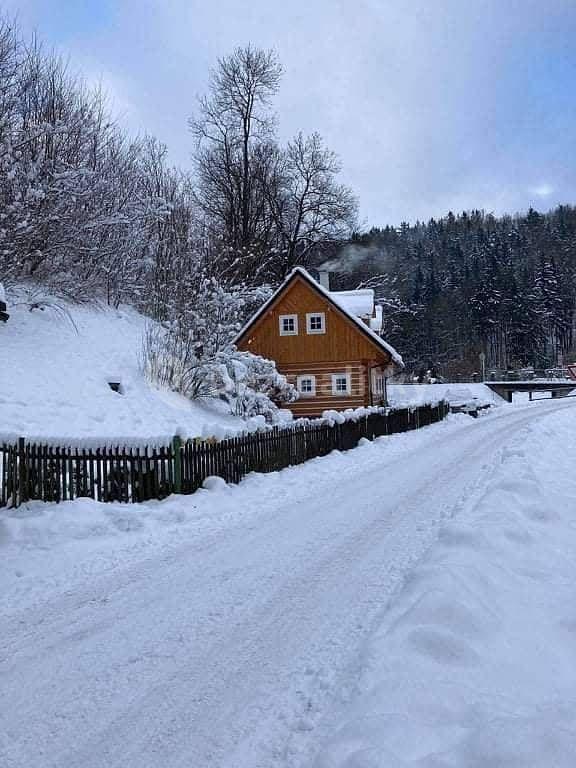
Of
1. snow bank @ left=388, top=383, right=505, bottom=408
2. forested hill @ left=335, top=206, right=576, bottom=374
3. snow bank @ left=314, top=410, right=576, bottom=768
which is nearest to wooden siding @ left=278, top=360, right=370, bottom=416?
snow bank @ left=388, top=383, right=505, bottom=408

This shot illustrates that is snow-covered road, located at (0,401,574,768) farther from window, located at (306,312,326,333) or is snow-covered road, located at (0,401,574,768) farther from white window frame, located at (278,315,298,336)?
white window frame, located at (278,315,298,336)

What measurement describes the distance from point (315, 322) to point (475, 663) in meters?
29.4

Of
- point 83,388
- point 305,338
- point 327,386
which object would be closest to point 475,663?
point 83,388

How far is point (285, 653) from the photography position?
4.62m

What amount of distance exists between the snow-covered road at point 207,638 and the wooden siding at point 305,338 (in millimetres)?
22699

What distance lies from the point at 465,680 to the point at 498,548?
287cm

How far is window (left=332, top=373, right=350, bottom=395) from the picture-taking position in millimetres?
32750

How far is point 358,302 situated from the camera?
1411 inches

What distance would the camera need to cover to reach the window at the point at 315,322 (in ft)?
108

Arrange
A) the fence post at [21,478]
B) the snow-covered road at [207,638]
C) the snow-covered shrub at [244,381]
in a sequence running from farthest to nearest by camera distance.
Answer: the snow-covered shrub at [244,381] → the fence post at [21,478] → the snow-covered road at [207,638]

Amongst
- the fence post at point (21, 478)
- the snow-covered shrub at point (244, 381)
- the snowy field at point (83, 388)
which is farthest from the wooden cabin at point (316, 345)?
the fence post at point (21, 478)

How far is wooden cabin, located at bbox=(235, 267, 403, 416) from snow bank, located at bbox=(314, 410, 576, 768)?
25.2 m

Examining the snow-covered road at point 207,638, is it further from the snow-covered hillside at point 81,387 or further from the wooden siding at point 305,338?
the wooden siding at point 305,338

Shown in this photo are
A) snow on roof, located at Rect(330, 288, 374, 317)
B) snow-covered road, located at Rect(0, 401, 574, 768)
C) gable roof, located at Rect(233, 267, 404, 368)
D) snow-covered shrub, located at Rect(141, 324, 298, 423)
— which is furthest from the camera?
snow on roof, located at Rect(330, 288, 374, 317)
